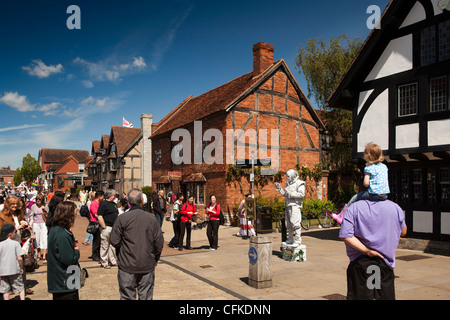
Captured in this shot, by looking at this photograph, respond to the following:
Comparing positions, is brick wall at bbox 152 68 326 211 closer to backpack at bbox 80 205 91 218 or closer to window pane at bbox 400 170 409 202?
window pane at bbox 400 170 409 202

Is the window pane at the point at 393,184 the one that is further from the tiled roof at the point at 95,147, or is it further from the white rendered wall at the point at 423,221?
the tiled roof at the point at 95,147

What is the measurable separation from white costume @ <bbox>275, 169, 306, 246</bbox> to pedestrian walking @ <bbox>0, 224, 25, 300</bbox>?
649cm

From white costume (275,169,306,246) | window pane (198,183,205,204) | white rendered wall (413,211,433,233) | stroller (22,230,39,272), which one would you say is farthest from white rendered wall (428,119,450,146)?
window pane (198,183,205,204)

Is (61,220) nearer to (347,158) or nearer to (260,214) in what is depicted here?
(260,214)

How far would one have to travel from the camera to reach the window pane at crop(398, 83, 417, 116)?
470 inches

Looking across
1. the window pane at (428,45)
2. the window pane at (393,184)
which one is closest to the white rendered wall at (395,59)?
the window pane at (428,45)

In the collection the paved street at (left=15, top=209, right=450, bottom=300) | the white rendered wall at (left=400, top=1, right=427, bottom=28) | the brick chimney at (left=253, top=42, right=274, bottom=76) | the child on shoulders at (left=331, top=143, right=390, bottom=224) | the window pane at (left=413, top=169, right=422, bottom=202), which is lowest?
the paved street at (left=15, top=209, right=450, bottom=300)

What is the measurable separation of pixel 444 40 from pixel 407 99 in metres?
2.06

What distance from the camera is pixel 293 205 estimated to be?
396 inches

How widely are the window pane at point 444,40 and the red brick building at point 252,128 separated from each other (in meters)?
10.8

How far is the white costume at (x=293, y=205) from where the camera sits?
989cm

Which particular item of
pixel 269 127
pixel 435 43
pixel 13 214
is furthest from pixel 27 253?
pixel 269 127

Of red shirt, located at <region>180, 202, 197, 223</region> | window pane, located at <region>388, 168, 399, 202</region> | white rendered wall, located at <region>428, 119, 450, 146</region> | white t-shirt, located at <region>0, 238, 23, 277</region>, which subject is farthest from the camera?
window pane, located at <region>388, 168, 399, 202</region>
